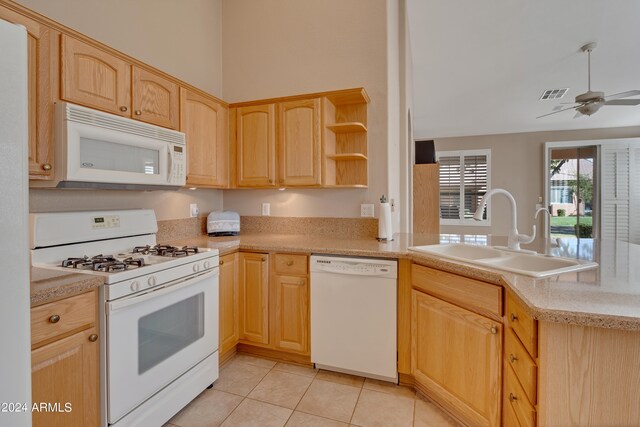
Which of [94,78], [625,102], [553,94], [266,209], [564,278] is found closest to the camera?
[564,278]

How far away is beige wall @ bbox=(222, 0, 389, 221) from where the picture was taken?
269 centimetres

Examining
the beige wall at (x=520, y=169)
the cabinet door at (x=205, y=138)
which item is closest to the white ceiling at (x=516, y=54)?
the beige wall at (x=520, y=169)

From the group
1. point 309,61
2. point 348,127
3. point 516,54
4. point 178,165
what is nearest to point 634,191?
point 516,54

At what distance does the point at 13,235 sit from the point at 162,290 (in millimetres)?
981

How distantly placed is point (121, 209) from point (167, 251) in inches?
21.0

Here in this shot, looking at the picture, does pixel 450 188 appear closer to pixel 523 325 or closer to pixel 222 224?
pixel 222 224

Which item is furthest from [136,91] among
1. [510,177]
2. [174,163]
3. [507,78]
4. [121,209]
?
[510,177]

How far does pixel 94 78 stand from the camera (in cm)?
173

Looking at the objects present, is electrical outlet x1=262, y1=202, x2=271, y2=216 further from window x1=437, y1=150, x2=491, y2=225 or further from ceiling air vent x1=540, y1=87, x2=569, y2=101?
window x1=437, y1=150, x2=491, y2=225

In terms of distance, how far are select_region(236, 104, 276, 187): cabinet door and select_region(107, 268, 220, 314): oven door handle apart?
0.97m

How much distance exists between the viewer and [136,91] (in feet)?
6.42

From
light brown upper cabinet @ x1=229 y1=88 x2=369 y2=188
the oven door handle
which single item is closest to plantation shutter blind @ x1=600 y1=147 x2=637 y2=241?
light brown upper cabinet @ x1=229 y1=88 x2=369 y2=188

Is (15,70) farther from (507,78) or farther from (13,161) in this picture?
(507,78)

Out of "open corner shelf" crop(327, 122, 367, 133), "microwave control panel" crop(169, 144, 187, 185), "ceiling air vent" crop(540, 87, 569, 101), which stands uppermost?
"ceiling air vent" crop(540, 87, 569, 101)
